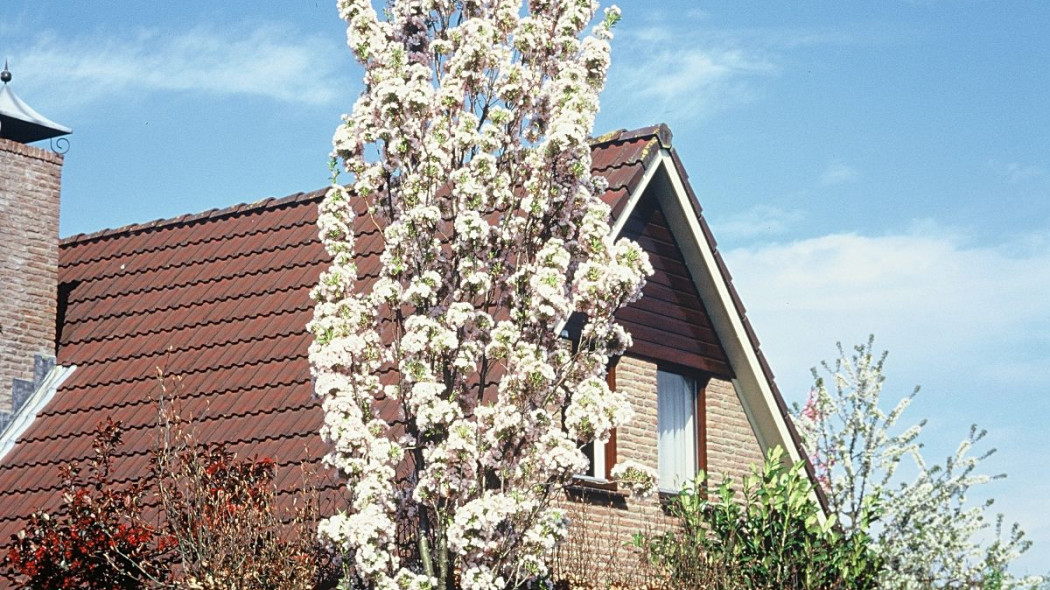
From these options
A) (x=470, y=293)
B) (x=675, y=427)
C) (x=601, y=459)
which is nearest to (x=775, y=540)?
(x=601, y=459)

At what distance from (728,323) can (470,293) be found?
7.93 m

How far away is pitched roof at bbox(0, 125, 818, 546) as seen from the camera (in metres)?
16.8

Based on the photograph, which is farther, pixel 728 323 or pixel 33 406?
pixel 728 323

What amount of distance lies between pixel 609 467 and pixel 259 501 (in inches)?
187

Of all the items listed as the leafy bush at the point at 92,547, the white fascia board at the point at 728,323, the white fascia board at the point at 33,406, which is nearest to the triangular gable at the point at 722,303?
the white fascia board at the point at 728,323

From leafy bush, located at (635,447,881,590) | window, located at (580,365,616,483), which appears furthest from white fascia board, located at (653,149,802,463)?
leafy bush, located at (635,447,881,590)

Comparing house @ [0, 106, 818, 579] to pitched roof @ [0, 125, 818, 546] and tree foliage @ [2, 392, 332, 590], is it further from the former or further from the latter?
tree foliage @ [2, 392, 332, 590]

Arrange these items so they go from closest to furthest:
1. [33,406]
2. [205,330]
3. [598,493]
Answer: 1. [598,493]
2. [205,330]
3. [33,406]

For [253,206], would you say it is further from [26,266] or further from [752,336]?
[752,336]

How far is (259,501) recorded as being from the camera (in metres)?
14.0

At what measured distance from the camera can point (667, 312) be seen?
19.0 meters

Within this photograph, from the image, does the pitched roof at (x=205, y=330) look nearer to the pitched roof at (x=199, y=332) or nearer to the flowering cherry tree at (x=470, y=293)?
the pitched roof at (x=199, y=332)

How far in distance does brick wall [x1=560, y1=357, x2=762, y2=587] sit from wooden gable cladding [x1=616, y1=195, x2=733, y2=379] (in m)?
0.28

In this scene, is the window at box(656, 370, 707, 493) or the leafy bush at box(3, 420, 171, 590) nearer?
the leafy bush at box(3, 420, 171, 590)
